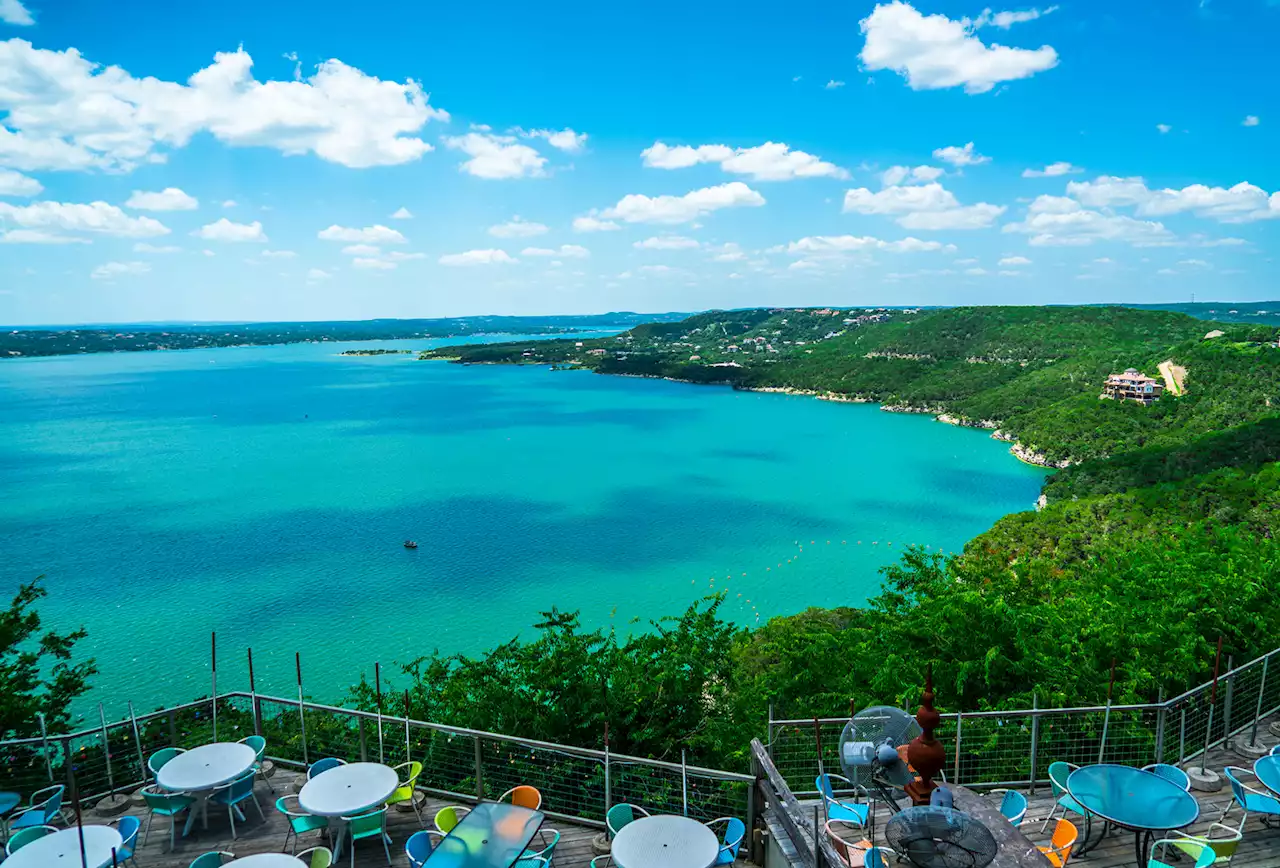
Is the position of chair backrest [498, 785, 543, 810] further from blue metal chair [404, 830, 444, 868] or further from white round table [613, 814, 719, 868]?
white round table [613, 814, 719, 868]

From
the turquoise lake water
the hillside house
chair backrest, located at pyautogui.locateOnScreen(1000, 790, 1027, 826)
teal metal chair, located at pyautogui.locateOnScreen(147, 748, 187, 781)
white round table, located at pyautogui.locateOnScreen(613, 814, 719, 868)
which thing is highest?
white round table, located at pyautogui.locateOnScreen(613, 814, 719, 868)

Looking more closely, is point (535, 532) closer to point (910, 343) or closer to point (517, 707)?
point (517, 707)

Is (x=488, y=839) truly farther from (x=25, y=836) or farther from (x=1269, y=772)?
(x=1269, y=772)

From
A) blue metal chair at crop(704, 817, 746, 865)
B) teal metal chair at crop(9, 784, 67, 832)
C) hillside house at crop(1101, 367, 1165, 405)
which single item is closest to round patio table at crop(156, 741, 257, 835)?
teal metal chair at crop(9, 784, 67, 832)

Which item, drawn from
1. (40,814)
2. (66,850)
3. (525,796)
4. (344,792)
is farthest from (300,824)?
(40,814)

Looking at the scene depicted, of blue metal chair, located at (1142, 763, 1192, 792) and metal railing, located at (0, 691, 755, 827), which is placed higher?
blue metal chair, located at (1142, 763, 1192, 792)
